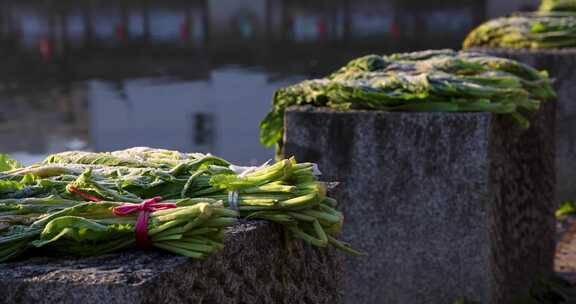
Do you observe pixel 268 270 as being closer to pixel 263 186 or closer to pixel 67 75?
pixel 263 186

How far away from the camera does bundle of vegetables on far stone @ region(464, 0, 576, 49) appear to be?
8031 millimetres

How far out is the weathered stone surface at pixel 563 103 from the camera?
777 cm

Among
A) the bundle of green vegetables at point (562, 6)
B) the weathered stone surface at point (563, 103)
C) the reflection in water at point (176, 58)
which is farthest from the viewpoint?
the reflection in water at point (176, 58)

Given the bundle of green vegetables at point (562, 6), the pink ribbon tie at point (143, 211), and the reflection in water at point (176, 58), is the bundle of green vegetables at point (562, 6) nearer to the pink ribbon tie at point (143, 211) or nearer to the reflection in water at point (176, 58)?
the reflection in water at point (176, 58)

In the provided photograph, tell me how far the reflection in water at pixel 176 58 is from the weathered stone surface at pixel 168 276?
22.3 feet

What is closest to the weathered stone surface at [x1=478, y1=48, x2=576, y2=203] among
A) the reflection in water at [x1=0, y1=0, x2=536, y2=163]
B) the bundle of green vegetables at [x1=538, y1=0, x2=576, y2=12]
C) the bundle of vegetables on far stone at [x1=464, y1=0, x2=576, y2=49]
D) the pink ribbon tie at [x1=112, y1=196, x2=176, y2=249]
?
the bundle of vegetables on far stone at [x1=464, y1=0, x2=576, y2=49]

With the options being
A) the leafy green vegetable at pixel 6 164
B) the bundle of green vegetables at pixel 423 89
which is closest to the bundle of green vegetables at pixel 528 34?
the bundle of green vegetables at pixel 423 89

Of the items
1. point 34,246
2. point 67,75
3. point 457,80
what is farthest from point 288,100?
point 67,75

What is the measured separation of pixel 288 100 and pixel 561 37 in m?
3.29

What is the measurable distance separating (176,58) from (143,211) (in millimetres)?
14442

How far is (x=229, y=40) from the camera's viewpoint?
18547 mm

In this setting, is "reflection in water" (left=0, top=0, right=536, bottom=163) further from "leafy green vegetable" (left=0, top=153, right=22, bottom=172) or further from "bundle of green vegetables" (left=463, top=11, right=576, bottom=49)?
"leafy green vegetable" (left=0, top=153, right=22, bottom=172)

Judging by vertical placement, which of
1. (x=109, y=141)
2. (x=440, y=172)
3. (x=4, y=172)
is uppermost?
(x=4, y=172)

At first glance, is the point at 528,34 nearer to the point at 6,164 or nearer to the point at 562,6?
the point at 562,6
